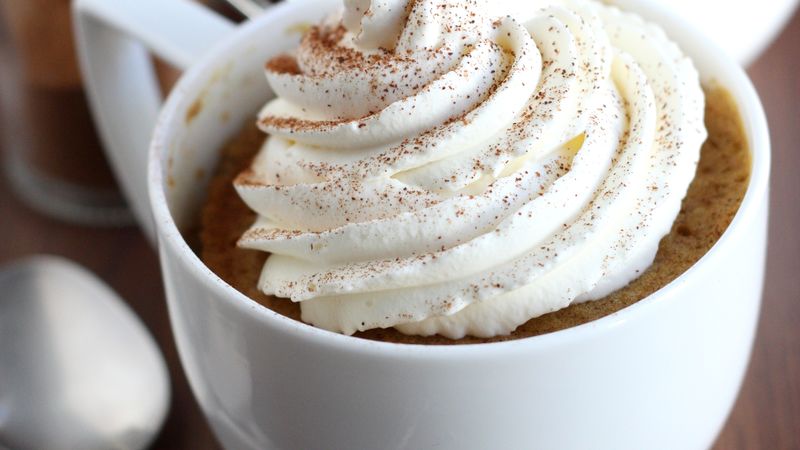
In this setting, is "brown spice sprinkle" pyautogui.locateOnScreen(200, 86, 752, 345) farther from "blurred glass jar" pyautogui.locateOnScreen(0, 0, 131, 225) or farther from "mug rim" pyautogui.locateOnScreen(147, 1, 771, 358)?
"blurred glass jar" pyautogui.locateOnScreen(0, 0, 131, 225)

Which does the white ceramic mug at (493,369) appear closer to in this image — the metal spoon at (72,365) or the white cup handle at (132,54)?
the white cup handle at (132,54)

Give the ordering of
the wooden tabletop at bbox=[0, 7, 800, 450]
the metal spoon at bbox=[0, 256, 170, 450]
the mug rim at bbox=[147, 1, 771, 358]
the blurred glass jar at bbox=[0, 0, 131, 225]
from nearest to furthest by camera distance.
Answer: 1. the mug rim at bbox=[147, 1, 771, 358]
2. the wooden tabletop at bbox=[0, 7, 800, 450]
3. the metal spoon at bbox=[0, 256, 170, 450]
4. the blurred glass jar at bbox=[0, 0, 131, 225]

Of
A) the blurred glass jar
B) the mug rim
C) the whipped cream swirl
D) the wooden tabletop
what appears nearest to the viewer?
the mug rim

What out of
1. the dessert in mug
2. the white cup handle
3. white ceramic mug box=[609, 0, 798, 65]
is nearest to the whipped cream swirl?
the dessert in mug

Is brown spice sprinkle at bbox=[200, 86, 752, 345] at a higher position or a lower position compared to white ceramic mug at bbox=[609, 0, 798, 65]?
lower

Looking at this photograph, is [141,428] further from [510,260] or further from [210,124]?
[510,260]

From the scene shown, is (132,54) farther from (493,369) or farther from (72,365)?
(493,369)
